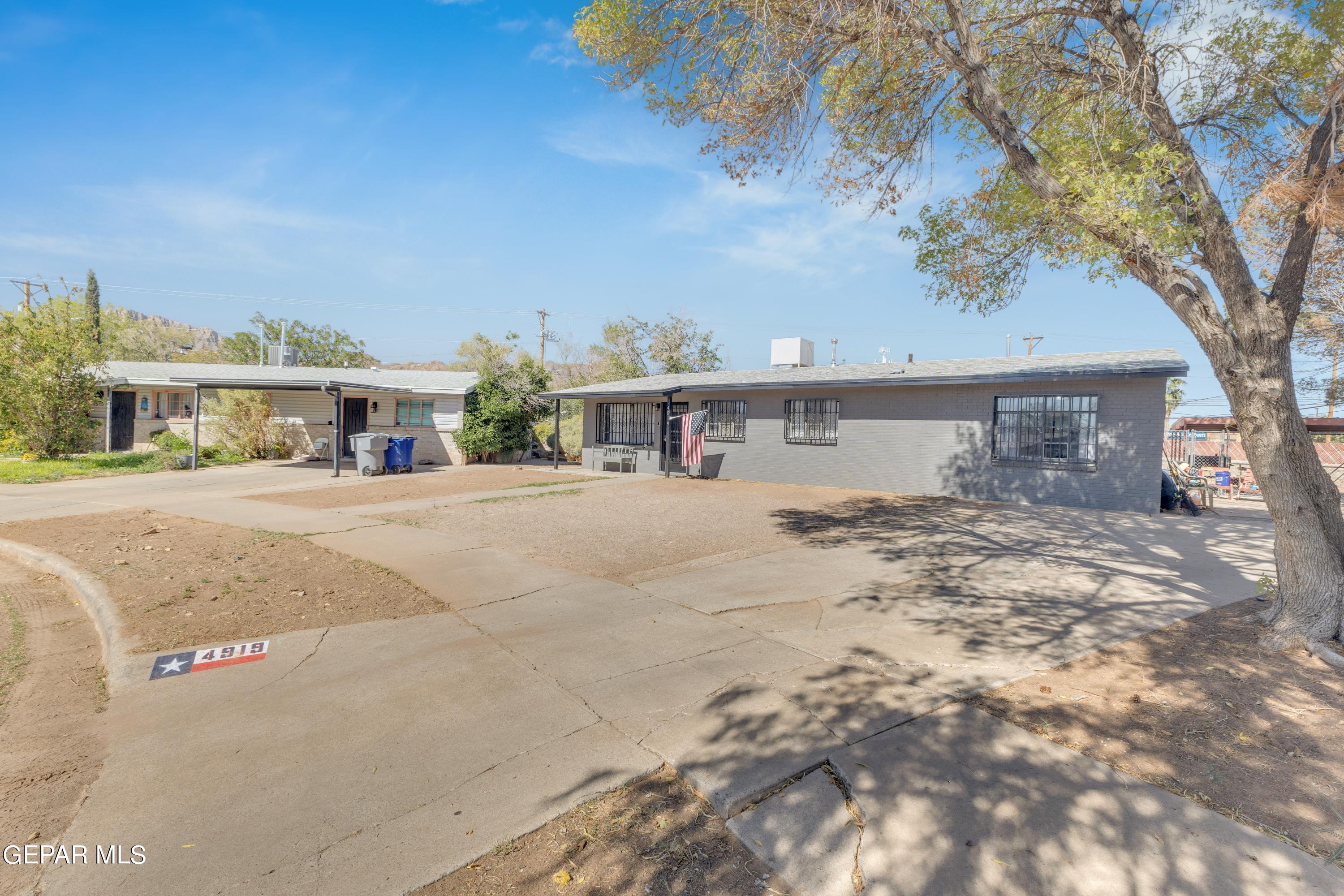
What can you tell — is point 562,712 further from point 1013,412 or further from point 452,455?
point 452,455

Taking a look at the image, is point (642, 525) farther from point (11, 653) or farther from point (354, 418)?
point (354, 418)

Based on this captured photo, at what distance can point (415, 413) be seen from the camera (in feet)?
70.0

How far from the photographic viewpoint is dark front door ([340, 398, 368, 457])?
21.4m

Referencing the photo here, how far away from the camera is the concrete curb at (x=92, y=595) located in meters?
4.09

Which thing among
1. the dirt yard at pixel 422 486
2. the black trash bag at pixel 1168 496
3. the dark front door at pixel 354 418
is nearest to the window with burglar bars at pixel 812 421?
the dirt yard at pixel 422 486

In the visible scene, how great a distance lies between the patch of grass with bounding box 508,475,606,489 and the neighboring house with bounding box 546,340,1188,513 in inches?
75.2

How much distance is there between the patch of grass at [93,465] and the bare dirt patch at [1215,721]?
64.8 ft

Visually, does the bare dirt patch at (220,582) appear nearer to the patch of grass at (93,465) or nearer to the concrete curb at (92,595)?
the concrete curb at (92,595)

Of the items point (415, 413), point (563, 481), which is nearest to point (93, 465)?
point (415, 413)

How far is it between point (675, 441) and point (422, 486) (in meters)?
7.62

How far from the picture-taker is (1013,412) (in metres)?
12.8

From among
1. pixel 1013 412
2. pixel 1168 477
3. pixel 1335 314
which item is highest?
pixel 1335 314

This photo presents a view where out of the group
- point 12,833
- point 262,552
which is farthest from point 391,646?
point 262,552

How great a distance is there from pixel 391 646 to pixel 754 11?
21.3 ft
